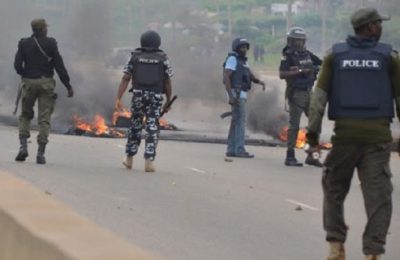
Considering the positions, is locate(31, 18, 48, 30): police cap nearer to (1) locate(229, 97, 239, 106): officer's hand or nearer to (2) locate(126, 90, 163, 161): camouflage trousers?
(2) locate(126, 90, 163, 161): camouflage trousers

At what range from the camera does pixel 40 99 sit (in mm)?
14273

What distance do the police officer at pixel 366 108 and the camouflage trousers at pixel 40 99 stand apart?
6.62 m

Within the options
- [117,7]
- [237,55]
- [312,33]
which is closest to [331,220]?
[237,55]

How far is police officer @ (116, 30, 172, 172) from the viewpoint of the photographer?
546 inches

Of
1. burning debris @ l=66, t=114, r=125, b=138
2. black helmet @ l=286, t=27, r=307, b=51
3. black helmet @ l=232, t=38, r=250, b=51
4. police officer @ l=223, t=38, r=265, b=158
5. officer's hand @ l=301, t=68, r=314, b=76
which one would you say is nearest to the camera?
black helmet @ l=286, t=27, r=307, b=51

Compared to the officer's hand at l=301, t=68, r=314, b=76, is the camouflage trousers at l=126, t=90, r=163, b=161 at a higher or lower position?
lower

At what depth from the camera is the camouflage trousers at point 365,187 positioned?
7.94 m

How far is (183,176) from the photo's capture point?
14172 mm

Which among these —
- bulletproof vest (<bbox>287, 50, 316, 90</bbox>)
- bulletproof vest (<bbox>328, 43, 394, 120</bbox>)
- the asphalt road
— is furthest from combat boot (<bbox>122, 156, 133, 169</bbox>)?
bulletproof vest (<bbox>328, 43, 394, 120</bbox>)

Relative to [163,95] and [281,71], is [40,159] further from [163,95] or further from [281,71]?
[281,71]

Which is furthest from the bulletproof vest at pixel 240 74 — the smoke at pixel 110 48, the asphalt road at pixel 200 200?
the smoke at pixel 110 48

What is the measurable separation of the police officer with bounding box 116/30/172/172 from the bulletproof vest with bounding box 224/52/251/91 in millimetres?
2915

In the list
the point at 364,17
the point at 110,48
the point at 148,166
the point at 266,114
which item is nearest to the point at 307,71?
the point at 148,166

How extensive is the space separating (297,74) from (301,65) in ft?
0.45
